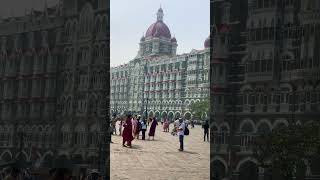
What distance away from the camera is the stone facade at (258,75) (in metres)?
5.02

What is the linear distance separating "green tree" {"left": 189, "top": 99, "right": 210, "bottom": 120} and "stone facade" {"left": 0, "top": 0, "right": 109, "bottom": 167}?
29698 mm

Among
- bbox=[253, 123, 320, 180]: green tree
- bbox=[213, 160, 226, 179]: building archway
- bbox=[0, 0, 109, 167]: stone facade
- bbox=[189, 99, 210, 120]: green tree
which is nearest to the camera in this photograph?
bbox=[253, 123, 320, 180]: green tree

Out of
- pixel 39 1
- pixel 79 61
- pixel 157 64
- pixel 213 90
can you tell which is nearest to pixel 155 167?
pixel 79 61

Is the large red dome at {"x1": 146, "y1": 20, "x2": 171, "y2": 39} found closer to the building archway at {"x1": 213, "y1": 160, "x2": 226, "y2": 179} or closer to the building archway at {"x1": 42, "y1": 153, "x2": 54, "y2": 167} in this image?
the building archway at {"x1": 42, "y1": 153, "x2": 54, "y2": 167}

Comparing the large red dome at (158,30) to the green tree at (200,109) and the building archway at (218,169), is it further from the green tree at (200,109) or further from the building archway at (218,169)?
the building archway at (218,169)

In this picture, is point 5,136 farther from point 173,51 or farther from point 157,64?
point 173,51

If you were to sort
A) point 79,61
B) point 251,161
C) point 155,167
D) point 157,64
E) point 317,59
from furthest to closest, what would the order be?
point 157,64 < point 155,167 < point 79,61 < point 251,161 < point 317,59

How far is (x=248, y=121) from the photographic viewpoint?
5.45m

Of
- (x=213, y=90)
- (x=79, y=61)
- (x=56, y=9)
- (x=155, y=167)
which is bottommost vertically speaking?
(x=155, y=167)

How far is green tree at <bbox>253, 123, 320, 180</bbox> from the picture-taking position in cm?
470

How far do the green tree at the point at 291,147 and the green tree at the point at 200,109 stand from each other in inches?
1269

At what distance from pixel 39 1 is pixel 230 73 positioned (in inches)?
141

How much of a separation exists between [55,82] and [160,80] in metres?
39.2

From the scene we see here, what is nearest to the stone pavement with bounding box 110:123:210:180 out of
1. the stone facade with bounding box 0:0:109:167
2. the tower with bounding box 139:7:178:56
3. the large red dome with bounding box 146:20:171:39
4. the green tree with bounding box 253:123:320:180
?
the stone facade with bounding box 0:0:109:167
